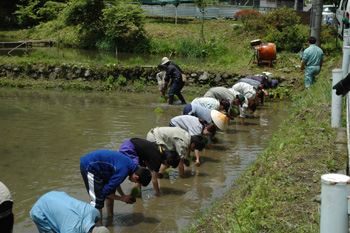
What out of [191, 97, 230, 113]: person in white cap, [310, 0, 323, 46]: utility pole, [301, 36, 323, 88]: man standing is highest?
[310, 0, 323, 46]: utility pole

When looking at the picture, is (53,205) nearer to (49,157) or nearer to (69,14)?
(49,157)

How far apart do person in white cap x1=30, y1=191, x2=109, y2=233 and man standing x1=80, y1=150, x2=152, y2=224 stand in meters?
1.04

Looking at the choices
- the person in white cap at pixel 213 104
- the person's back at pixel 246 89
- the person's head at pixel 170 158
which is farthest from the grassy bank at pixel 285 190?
the person's back at pixel 246 89

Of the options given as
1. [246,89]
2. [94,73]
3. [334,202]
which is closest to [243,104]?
[246,89]

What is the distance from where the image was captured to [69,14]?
28.5 m

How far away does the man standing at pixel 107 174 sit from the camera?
5.08 metres

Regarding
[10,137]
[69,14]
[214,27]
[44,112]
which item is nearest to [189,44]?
[214,27]

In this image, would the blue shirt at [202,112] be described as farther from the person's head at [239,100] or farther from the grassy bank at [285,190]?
the grassy bank at [285,190]

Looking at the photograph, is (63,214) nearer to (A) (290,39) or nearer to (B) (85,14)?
(A) (290,39)

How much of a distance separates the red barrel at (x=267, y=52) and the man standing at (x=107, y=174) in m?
12.0

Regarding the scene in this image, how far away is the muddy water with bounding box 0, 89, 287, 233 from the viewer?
5.88m

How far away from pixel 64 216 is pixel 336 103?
→ 4.32m

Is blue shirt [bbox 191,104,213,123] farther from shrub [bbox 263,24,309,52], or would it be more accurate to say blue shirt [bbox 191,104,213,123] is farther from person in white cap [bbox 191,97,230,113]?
shrub [bbox 263,24,309,52]

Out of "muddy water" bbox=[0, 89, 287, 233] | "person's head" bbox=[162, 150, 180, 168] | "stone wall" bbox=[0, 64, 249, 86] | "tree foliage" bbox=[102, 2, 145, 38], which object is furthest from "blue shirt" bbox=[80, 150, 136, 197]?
"tree foliage" bbox=[102, 2, 145, 38]
